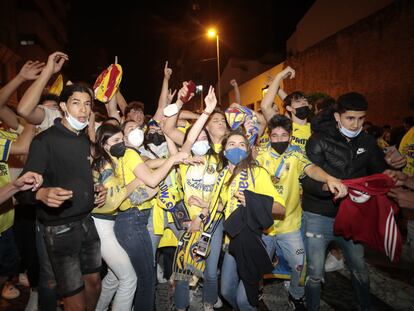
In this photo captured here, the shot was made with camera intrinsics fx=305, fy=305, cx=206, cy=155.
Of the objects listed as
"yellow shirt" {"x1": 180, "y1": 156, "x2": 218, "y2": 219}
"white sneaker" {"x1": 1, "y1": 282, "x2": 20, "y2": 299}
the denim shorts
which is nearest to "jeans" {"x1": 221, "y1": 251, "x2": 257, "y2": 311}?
"yellow shirt" {"x1": 180, "y1": 156, "x2": 218, "y2": 219}

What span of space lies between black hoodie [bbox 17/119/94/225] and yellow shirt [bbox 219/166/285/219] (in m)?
1.51

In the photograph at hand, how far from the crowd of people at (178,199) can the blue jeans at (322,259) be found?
0.01 meters

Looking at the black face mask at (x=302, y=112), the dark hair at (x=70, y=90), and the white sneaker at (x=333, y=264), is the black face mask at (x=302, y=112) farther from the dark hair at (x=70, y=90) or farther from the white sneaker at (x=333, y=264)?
the dark hair at (x=70, y=90)

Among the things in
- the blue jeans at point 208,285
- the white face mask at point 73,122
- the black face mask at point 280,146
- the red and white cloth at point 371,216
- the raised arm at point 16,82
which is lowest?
the blue jeans at point 208,285

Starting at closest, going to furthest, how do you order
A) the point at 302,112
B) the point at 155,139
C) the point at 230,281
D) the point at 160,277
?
1. the point at 230,281
2. the point at 302,112
3. the point at 155,139
4. the point at 160,277

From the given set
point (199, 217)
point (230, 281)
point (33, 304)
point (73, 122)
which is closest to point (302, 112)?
point (199, 217)

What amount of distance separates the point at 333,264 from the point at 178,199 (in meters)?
3.14

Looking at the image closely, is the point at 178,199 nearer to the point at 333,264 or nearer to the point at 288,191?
the point at 288,191

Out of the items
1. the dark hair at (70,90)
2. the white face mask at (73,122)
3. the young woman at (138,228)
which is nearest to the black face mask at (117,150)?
the young woman at (138,228)

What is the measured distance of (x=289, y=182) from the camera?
4.08 meters

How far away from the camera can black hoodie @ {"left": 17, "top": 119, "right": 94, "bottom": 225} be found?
2.79 m

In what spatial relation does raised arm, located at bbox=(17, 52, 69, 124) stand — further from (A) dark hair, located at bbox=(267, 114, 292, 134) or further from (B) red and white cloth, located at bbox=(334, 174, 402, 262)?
(B) red and white cloth, located at bbox=(334, 174, 402, 262)

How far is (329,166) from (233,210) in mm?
1390

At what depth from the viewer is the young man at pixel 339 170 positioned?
11.9 ft
